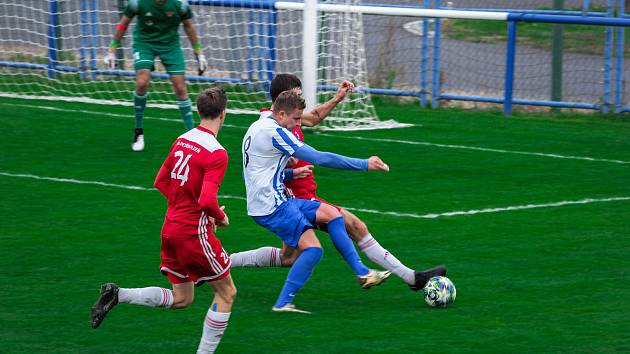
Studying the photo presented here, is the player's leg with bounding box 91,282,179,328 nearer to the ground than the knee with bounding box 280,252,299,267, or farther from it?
farther from it

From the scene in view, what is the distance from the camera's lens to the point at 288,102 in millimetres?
7270

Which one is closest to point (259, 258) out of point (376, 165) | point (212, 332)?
point (376, 165)

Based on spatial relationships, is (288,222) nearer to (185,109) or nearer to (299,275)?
(299,275)

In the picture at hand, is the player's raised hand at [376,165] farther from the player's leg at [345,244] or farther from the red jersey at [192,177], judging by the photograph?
the red jersey at [192,177]

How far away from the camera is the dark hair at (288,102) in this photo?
7273 millimetres

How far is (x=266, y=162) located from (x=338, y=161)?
1.81ft

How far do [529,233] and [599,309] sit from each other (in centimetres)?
227

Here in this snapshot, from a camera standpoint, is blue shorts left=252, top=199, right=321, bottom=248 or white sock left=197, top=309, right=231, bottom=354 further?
blue shorts left=252, top=199, right=321, bottom=248

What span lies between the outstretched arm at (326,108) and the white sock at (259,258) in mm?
1068

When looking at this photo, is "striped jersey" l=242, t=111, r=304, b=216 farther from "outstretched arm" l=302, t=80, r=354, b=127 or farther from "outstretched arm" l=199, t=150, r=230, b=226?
"outstretched arm" l=302, t=80, r=354, b=127

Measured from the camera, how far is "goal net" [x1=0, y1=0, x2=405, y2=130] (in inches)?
619

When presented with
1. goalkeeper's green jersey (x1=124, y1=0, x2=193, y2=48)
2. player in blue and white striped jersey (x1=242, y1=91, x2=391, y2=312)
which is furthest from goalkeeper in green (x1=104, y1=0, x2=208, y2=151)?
player in blue and white striped jersey (x1=242, y1=91, x2=391, y2=312)

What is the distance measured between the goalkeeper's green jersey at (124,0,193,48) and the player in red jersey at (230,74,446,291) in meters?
5.10

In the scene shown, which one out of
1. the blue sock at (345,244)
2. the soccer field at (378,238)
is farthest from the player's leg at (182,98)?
the blue sock at (345,244)
